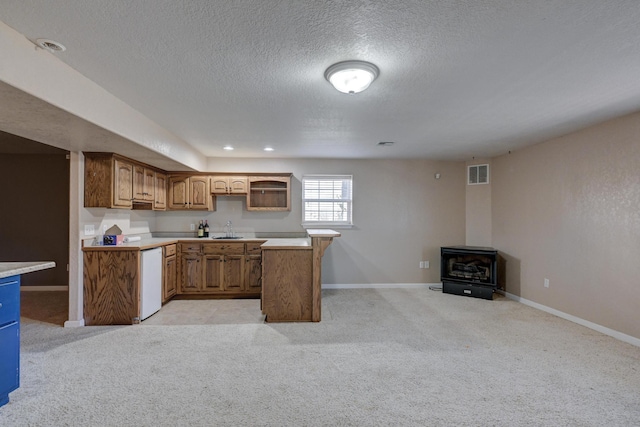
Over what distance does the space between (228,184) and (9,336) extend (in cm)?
348

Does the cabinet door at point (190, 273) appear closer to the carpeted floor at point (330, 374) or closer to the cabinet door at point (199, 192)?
the cabinet door at point (199, 192)

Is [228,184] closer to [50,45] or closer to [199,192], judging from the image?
[199,192]

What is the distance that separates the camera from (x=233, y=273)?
15.8 feet

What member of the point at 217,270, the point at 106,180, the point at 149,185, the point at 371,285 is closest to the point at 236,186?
the point at 149,185

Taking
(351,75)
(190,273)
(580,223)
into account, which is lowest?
(190,273)

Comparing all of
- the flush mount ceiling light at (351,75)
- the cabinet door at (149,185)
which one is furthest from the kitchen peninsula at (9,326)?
the flush mount ceiling light at (351,75)

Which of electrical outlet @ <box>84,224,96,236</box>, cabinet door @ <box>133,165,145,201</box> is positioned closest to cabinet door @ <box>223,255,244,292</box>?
cabinet door @ <box>133,165,145,201</box>

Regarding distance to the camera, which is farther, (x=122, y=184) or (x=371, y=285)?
(x=371, y=285)

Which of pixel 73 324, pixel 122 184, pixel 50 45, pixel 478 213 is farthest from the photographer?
pixel 478 213

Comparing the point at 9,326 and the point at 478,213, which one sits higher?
the point at 478,213

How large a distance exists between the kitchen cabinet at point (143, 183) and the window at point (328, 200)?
246cm

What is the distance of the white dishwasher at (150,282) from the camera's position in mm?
3707

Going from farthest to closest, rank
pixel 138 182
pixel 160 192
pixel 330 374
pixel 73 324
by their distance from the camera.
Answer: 1. pixel 160 192
2. pixel 138 182
3. pixel 73 324
4. pixel 330 374

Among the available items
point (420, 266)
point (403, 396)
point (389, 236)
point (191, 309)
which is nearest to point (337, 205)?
point (389, 236)
